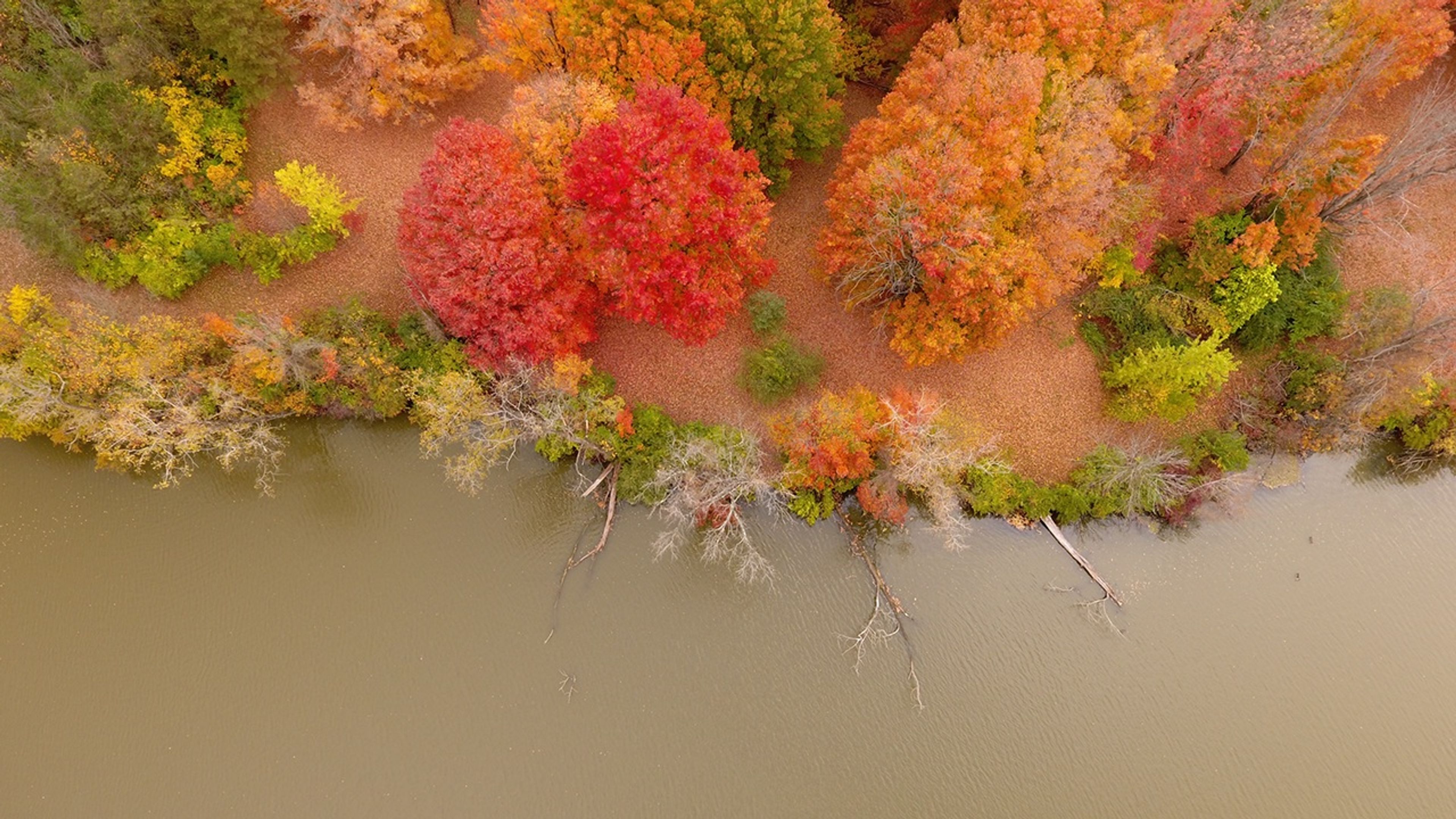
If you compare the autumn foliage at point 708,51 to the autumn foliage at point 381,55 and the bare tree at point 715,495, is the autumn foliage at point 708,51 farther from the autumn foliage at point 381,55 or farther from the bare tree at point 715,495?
the bare tree at point 715,495

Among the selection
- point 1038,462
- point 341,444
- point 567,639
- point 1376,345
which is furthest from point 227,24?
point 1376,345

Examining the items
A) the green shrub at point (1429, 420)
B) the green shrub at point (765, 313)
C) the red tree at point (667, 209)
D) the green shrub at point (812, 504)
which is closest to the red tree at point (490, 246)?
the red tree at point (667, 209)

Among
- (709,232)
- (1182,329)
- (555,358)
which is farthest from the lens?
(1182,329)

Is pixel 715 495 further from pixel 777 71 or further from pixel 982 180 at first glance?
pixel 777 71

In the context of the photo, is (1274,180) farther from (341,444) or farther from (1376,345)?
(341,444)

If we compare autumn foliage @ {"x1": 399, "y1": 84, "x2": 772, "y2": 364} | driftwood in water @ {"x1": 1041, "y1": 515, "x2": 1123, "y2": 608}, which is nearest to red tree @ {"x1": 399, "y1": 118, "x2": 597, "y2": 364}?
autumn foliage @ {"x1": 399, "y1": 84, "x2": 772, "y2": 364}

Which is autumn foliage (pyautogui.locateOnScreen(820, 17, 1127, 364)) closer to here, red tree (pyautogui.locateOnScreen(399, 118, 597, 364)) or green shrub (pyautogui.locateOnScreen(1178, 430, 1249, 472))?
green shrub (pyautogui.locateOnScreen(1178, 430, 1249, 472))
